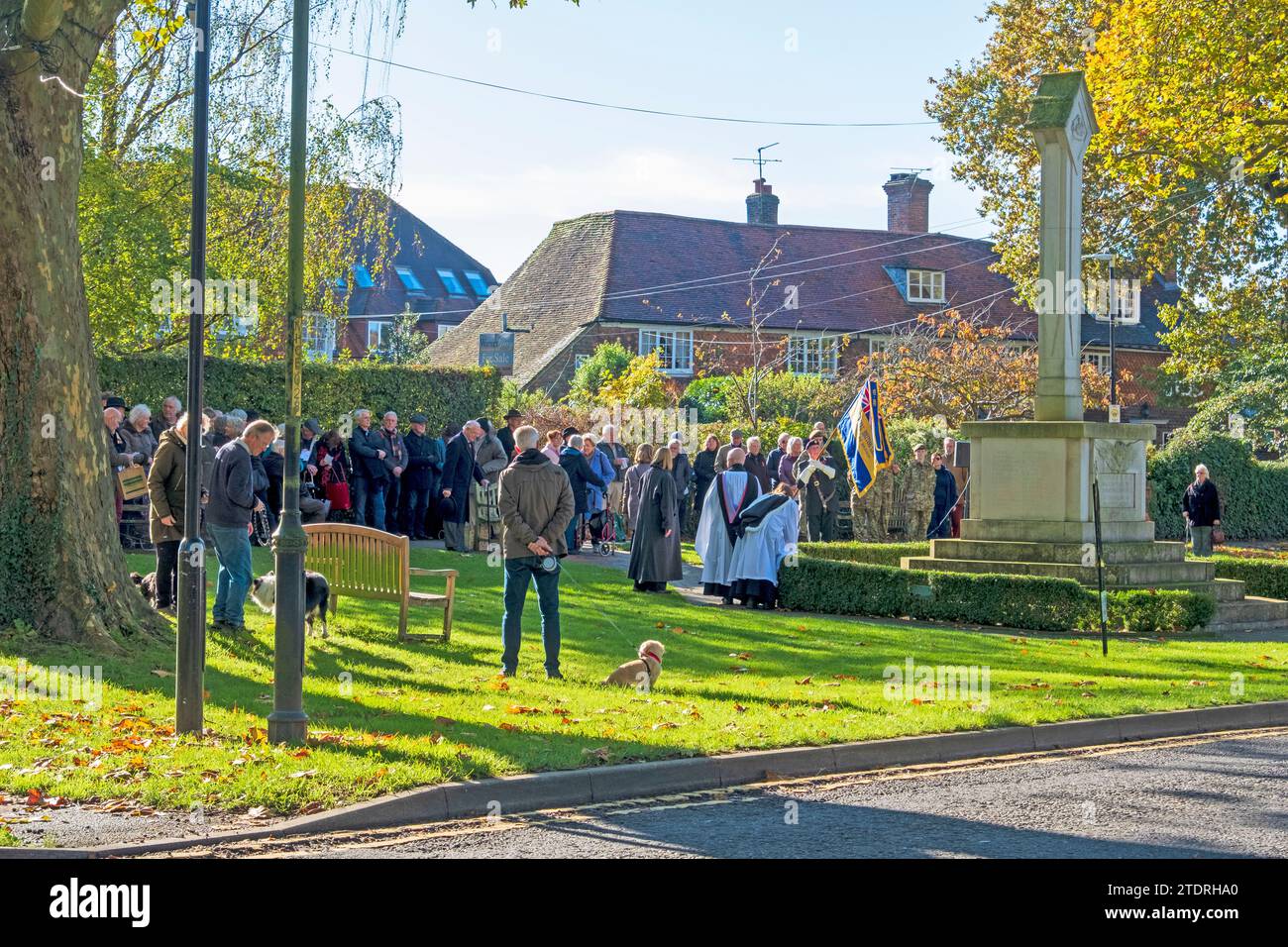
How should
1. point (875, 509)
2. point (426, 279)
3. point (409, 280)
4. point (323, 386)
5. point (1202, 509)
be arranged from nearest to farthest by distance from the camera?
point (323, 386)
point (875, 509)
point (1202, 509)
point (409, 280)
point (426, 279)

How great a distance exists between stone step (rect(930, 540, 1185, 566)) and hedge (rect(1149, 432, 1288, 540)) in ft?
51.2

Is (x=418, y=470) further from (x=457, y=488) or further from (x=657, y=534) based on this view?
(x=657, y=534)

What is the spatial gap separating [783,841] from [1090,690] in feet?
18.5

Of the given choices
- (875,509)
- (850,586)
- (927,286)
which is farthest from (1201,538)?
(927,286)

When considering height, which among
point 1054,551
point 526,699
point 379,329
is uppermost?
point 379,329

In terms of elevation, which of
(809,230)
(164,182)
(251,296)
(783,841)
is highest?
(809,230)

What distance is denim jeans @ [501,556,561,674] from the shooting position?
40.4ft

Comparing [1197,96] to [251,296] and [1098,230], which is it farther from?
[251,296]

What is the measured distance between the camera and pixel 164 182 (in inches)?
1104

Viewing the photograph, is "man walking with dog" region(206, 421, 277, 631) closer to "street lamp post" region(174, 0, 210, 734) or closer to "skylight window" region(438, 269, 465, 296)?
"street lamp post" region(174, 0, 210, 734)

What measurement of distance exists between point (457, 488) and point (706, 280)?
3212cm

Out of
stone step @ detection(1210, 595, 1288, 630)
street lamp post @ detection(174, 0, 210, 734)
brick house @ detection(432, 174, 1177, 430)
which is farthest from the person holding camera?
brick house @ detection(432, 174, 1177, 430)

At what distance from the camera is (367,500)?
71.8ft
